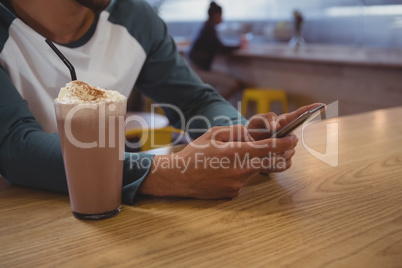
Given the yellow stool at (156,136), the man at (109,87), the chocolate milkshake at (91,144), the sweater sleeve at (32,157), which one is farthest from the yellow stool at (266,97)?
the chocolate milkshake at (91,144)

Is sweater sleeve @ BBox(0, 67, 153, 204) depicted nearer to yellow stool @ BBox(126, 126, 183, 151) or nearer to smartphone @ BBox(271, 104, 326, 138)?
smartphone @ BBox(271, 104, 326, 138)

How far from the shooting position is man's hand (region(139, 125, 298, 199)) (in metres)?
0.82

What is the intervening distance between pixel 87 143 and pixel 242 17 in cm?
750

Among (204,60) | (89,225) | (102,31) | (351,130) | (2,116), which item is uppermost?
(102,31)

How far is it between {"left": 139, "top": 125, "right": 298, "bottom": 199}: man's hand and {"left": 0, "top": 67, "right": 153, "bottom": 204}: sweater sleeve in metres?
0.04

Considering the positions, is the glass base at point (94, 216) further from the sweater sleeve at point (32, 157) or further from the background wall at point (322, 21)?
the background wall at point (322, 21)

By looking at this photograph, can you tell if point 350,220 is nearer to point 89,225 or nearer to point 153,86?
point 89,225

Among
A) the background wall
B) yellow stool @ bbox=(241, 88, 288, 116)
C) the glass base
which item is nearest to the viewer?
the glass base

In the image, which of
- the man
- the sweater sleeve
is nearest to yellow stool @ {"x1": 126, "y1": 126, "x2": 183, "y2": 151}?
the man

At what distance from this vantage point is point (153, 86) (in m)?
1.65

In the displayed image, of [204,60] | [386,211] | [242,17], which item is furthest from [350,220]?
[242,17]

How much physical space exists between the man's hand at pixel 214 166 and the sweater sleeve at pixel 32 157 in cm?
4

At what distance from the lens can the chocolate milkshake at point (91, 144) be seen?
714mm

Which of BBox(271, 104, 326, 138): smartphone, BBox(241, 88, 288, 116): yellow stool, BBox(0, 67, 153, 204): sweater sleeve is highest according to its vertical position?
BBox(271, 104, 326, 138): smartphone
